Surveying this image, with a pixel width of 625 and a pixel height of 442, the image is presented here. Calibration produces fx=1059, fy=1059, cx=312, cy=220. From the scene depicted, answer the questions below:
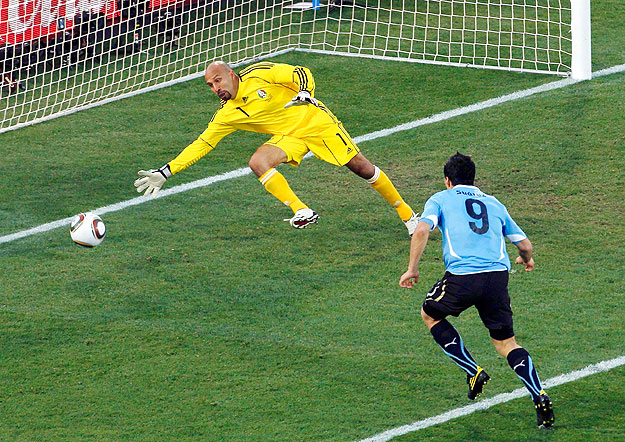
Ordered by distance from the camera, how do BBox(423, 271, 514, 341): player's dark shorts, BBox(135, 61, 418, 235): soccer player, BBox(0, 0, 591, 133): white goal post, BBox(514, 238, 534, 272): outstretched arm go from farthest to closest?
BBox(0, 0, 591, 133): white goal post
BBox(135, 61, 418, 235): soccer player
BBox(514, 238, 534, 272): outstretched arm
BBox(423, 271, 514, 341): player's dark shorts

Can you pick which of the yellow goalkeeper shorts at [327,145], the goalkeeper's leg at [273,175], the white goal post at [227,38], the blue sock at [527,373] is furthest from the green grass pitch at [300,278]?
the yellow goalkeeper shorts at [327,145]

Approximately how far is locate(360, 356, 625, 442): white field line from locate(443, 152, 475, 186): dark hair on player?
62.5 inches

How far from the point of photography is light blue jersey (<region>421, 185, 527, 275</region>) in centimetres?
694

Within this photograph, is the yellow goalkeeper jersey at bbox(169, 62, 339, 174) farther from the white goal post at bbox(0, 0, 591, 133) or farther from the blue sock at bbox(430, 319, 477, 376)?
the white goal post at bbox(0, 0, 591, 133)

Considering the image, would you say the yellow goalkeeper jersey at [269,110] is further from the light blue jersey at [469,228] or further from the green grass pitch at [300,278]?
the light blue jersey at [469,228]

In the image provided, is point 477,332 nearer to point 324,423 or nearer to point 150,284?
point 324,423

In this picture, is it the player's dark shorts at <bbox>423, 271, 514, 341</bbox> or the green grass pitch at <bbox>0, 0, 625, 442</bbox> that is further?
the green grass pitch at <bbox>0, 0, 625, 442</bbox>

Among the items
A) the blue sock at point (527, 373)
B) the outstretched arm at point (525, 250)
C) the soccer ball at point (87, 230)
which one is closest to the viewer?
the blue sock at point (527, 373)

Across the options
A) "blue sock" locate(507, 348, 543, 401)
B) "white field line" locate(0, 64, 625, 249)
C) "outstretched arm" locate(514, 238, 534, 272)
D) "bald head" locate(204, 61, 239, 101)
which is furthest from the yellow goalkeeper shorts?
"blue sock" locate(507, 348, 543, 401)

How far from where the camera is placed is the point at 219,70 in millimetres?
9852

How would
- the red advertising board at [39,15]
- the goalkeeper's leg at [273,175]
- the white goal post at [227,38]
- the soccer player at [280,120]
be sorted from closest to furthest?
the goalkeeper's leg at [273,175] → the soccer player at [280,120] → the red advertising board at [39,15] → the white goal post at [227,38]

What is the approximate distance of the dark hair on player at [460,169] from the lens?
709 cm

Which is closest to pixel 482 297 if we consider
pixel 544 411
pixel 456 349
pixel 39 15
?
pixel 456 349

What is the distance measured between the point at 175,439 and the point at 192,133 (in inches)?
260
